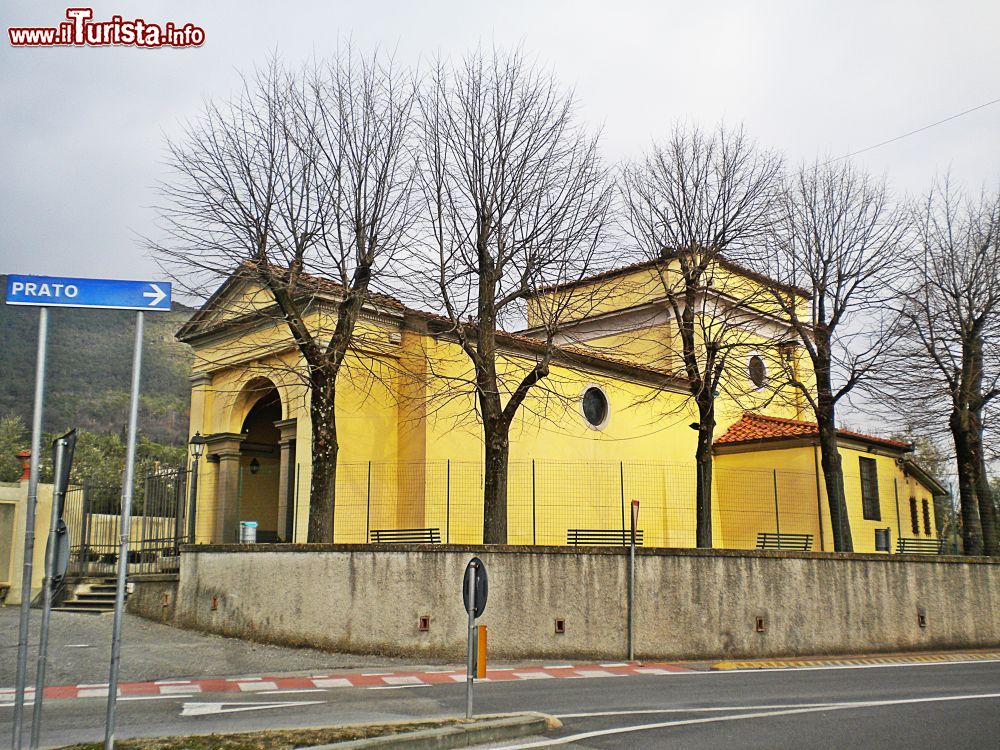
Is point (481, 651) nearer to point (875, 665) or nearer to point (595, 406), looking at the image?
point (875, 665)

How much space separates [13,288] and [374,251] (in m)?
10.7

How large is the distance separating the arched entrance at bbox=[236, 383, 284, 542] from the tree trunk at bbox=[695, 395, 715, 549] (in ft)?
30.7

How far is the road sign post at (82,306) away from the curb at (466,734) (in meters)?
2.20

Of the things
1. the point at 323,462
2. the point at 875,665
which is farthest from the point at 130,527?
the point at 875,665

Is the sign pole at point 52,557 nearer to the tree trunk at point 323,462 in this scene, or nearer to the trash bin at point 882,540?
the tree trunk at point 323,462

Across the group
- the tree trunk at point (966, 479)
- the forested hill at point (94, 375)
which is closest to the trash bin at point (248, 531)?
the tree trunk at point (966, 479)

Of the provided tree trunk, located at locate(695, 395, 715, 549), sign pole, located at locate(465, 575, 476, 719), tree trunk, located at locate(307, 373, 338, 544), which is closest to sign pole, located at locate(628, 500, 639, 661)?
tree trunk, located at locate(695, 395, 715, 549)

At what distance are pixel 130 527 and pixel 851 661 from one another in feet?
49.8

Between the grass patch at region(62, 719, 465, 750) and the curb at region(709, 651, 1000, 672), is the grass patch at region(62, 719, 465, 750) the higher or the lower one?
the higher one

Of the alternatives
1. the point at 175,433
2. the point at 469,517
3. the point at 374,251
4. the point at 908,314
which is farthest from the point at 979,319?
the point at 175,433

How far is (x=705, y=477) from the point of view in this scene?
64.6 feet

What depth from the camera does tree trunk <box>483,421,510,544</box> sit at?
57.7 feet

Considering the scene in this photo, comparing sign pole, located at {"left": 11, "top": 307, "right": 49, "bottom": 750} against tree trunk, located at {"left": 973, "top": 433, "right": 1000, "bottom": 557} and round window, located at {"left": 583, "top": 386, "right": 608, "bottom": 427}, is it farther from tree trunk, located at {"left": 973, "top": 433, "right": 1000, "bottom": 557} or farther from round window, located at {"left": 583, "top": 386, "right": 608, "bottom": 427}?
tree trunk, located at {"left": 973, "top": 433, "right": 1000, "bottom": 557}

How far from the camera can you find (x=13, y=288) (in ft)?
25.6
